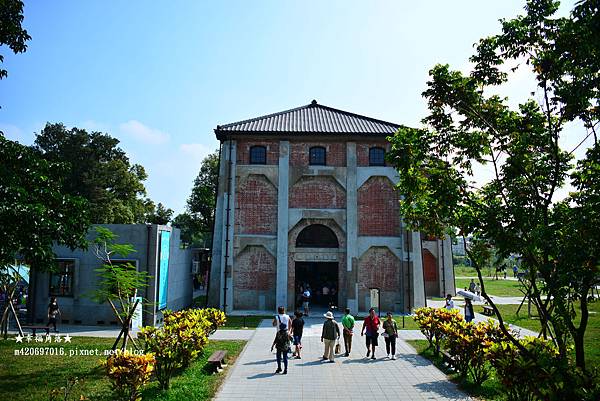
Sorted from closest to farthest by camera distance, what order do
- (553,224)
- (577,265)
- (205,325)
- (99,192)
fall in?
(577,265) → (553,224) → (205,325) → (99,192)

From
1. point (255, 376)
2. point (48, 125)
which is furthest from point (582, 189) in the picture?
point (48, 125)

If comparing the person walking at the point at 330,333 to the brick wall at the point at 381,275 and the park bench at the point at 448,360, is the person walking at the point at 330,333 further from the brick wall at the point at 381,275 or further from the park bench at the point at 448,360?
the brick wall at the point at 381,275

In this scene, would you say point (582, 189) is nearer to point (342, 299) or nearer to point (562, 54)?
point (562, 54)

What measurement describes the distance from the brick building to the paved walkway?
917 cm

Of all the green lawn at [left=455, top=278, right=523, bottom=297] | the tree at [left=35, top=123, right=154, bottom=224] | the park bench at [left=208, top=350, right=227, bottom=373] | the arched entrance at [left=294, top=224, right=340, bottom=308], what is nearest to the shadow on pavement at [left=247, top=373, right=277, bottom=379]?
the park bench at [left=208, top=350, right=227, bottom=373]

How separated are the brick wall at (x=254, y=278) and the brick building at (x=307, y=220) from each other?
6 cm

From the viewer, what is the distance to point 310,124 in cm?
2612

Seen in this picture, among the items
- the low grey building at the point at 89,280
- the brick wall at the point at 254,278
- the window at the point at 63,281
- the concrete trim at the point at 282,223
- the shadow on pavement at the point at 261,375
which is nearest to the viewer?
the shadow on pavement at the point at 261,375

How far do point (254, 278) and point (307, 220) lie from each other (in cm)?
473

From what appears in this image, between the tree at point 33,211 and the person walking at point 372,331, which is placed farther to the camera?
the person walking at point 372,331

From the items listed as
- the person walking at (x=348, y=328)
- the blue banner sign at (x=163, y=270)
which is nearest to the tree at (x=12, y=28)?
the blue banner sign at (x=163, y=270)

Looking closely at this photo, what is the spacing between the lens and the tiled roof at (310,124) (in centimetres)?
2473

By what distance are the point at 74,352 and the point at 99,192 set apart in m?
28.9

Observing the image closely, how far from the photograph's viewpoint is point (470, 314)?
698 inches
